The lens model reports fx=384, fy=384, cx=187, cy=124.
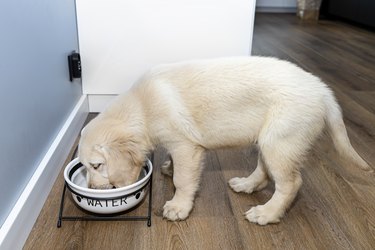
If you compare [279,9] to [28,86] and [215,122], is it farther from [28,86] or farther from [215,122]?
[28,86]

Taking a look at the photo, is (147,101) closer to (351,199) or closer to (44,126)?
(44,126)

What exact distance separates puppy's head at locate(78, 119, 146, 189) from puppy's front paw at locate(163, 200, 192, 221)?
0.63 ft

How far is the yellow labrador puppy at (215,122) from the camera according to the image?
4.31ft

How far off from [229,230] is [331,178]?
642 mm

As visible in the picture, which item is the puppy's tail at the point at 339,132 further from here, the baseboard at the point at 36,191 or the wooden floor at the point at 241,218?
the baseboard at the point at 36,191

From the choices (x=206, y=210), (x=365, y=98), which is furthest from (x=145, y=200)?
(x=365, y=98)

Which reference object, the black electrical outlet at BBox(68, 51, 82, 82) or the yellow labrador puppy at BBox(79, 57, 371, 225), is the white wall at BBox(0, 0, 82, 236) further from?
the yellow labrador puppy at BBox(79, 57, 371, 225)

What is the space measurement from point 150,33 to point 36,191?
1.15 meters

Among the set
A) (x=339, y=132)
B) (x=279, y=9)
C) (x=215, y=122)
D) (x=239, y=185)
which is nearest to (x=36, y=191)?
(x=215, y=122)

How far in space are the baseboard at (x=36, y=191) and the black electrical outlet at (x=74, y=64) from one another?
20 centimetres

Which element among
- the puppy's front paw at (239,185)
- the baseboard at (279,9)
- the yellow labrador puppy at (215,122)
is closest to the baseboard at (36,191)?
the yellow labrador puppy at (215,122)

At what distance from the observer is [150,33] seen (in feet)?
7.23

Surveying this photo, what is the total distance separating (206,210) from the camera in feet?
4.99

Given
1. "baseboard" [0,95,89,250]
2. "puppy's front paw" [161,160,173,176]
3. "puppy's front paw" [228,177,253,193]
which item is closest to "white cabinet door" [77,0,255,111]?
"baseboard" [0,95,89,250]
